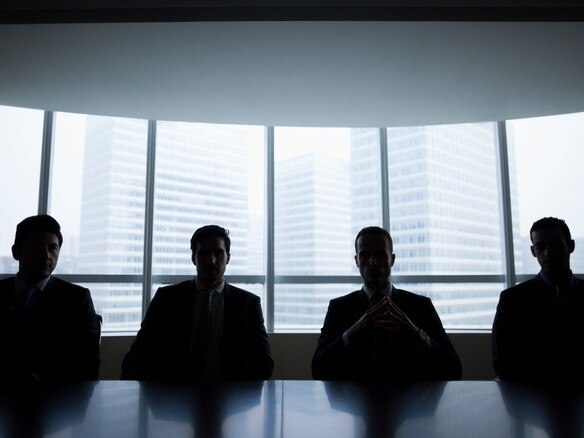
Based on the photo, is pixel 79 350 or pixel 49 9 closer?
pixel 79 350

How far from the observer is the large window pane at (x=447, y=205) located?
5.54 m

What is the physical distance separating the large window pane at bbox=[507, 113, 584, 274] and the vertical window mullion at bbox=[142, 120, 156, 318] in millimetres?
4530

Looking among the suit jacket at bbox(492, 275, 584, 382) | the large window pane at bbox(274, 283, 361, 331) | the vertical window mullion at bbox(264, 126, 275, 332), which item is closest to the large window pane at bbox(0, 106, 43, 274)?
the vertical window mullion at bbox(264, 126, 275, 332)

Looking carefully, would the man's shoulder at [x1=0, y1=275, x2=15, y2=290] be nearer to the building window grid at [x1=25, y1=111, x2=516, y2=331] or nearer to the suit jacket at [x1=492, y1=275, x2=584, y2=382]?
the suit jacket at [x1=492, y1=275, x2=584, y2=382]

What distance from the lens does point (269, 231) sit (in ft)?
18.3

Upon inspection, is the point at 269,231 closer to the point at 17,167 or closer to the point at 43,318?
the point at 17,167

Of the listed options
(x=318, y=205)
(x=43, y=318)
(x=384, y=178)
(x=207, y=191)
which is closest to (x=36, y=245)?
(x=43, y=318)

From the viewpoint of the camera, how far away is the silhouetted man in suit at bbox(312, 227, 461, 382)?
6.94 feet

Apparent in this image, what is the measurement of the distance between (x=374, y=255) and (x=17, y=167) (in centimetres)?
467

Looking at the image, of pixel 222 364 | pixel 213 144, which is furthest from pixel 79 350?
pixel 213 144

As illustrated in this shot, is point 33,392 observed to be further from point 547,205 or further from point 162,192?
point 547,205

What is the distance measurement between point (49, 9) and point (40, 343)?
2286mm

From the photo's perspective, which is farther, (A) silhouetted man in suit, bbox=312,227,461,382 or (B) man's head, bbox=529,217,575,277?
(B) man's head, bbox=529,217,575,277

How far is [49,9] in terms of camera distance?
10.0 feet
